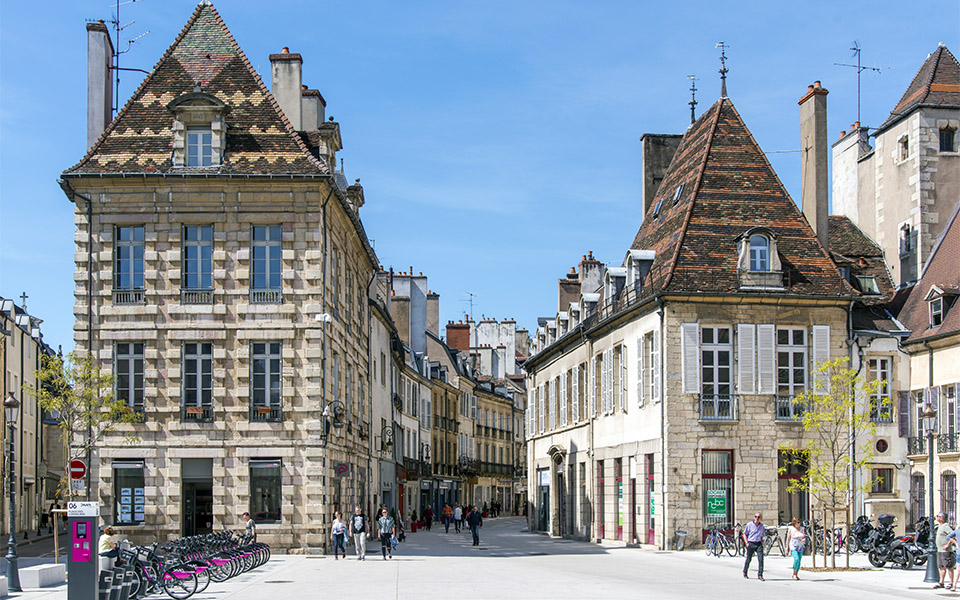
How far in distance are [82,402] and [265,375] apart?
4554 mm

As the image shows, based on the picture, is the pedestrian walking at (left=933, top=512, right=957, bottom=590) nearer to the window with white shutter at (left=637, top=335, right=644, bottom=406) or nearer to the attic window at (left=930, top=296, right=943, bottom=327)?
the attic window at (left=930, top=296, right=943, bottom=327)

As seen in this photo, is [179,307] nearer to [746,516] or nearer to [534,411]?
[746,516]

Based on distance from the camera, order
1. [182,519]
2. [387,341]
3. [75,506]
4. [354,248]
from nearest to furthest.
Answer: [75,506] → [182,519] → [354,248] → [387,341]

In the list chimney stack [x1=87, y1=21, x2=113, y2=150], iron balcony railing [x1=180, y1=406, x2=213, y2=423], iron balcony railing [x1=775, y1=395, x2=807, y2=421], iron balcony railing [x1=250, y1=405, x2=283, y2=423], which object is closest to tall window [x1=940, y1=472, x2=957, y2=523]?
iron balcony railing [x1=775, y1=395, x2=807, y2=421]

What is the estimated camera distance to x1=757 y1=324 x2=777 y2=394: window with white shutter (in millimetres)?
33781

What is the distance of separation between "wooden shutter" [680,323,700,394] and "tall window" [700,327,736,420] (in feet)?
0.66

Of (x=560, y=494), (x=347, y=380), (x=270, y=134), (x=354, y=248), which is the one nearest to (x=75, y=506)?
(x=270, y=134)

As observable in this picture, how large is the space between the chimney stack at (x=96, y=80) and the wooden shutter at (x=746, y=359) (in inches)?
717

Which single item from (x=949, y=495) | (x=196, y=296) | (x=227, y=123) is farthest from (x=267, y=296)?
(x=949, y=495)

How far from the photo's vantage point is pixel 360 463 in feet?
136

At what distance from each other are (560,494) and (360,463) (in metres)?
10.6

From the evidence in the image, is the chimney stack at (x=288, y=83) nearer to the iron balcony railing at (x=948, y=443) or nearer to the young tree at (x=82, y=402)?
the young tree at (x=82, y=402)

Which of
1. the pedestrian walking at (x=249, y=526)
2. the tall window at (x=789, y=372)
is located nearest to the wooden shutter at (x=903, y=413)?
the tall window at (x=789, y=372)

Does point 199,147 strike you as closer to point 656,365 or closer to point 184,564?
point 656,365
